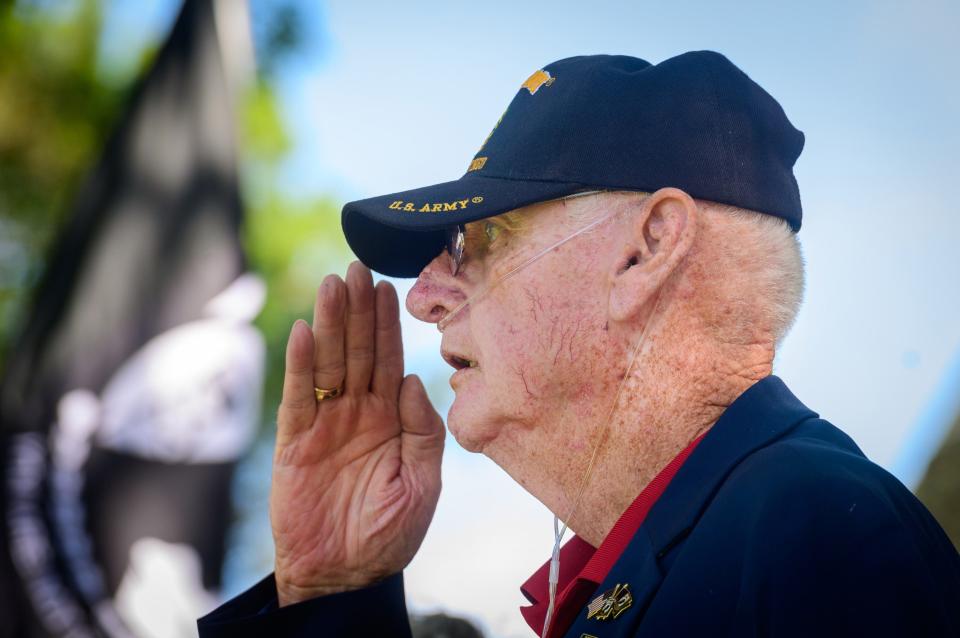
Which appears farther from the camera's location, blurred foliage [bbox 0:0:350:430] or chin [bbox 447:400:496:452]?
blurred foliage [bbox 0:0:350:430]

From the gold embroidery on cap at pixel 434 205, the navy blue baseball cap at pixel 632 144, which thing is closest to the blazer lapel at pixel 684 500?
the navy blue baseball cap at pixel 632 144

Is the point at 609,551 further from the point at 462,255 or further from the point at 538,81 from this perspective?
the point at 538,81

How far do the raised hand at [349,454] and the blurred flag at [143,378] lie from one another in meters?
1.38

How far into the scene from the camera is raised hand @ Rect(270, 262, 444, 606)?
2.22 m

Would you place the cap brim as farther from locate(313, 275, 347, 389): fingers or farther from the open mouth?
the open mouth

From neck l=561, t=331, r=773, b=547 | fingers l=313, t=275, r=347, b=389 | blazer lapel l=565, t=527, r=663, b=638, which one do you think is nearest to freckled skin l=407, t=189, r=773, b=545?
neck l=561, t=331, r=773, b=547

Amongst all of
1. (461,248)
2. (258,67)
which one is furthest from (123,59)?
(461,248)

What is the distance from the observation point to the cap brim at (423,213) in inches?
69.5

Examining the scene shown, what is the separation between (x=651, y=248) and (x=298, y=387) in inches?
38.5

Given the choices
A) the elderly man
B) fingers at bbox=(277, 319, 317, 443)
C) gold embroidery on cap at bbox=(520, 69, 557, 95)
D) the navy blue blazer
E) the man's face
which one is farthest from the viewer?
fingers at bbox=(277, 319, 317, 443)

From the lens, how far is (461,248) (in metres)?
1.97

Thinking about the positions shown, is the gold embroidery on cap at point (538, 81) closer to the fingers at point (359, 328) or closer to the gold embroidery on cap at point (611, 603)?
the fingers at point (359, 328)

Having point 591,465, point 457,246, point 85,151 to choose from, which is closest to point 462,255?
point 457,246

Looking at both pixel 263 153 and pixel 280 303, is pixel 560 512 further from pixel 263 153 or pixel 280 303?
pixel 263 153
